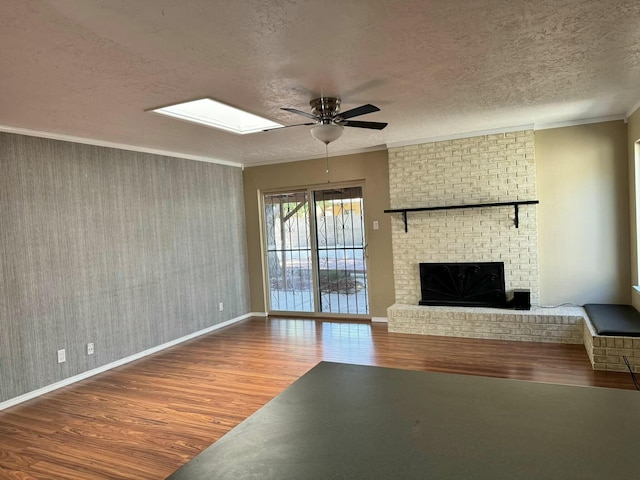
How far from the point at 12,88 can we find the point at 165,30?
1438 mm

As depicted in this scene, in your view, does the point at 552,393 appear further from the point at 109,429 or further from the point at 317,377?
the point at 109,429

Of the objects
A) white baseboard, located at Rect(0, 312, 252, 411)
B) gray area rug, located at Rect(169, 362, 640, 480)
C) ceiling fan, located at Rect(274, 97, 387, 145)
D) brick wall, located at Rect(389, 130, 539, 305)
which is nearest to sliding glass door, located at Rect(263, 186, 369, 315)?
brick wall, located at Rect(389, 130, 539, 305)

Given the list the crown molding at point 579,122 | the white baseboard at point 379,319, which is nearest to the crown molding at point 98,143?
the white baseboard at point 379,319

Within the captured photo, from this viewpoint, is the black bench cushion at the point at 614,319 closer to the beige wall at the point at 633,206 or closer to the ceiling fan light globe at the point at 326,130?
the beige wall at the point at 633,206

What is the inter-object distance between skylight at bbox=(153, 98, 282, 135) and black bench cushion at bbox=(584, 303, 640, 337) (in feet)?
11.8

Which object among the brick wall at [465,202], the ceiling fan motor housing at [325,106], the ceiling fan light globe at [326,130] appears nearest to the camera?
the ceiling fan light globe at [326,130]

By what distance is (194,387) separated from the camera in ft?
12.9

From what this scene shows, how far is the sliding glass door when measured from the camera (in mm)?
6371

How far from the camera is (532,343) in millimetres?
4758

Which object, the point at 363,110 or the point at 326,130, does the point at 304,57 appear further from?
the point at 326,130

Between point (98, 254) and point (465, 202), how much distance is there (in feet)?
14.2

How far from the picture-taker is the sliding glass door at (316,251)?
6371 mm

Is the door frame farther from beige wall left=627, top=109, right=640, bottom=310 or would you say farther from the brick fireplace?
beige wall left=627, top=109, right=640, bottom=310

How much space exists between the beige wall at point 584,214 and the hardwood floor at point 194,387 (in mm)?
944
